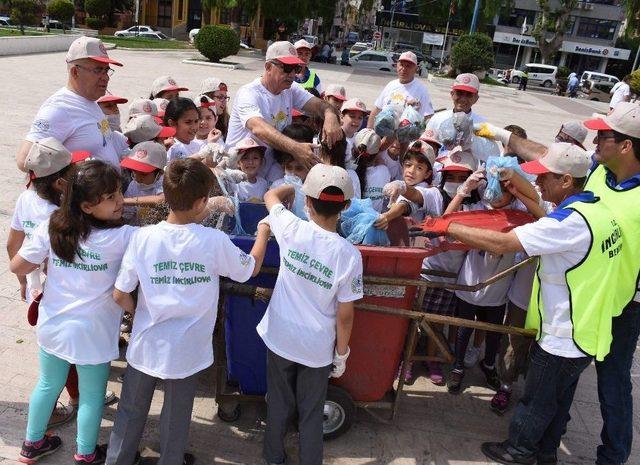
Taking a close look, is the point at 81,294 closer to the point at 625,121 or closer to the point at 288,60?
the point at 288,60

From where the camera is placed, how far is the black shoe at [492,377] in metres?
3.84

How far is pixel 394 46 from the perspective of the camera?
50.8 m

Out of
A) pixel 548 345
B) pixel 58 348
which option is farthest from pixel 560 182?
pixel 58 348

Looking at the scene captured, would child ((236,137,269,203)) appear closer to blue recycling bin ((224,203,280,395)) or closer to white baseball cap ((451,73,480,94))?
blue recycling bin ((224,203,280,395))

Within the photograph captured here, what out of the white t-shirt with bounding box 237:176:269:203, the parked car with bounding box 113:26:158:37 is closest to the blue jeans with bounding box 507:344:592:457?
the white t-shirt with bounding box 237:176:269:203

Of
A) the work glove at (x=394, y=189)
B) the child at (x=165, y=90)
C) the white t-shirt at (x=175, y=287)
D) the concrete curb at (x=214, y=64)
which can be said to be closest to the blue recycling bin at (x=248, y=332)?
the white t-shirt at (x=175, y=287)

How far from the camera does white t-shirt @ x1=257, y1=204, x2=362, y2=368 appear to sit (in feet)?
8.04

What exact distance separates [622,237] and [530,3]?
57.5 m

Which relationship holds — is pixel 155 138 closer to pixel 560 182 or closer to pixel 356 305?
pixel 356 305

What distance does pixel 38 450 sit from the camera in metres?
2.72

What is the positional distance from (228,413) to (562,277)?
204 centimetres

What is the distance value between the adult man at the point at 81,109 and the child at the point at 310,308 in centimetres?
135

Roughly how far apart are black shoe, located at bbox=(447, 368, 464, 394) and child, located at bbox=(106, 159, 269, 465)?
1942 mm

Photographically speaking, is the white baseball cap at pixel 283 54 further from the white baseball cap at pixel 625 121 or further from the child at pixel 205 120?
the white baseball cap at pixel 625 121
